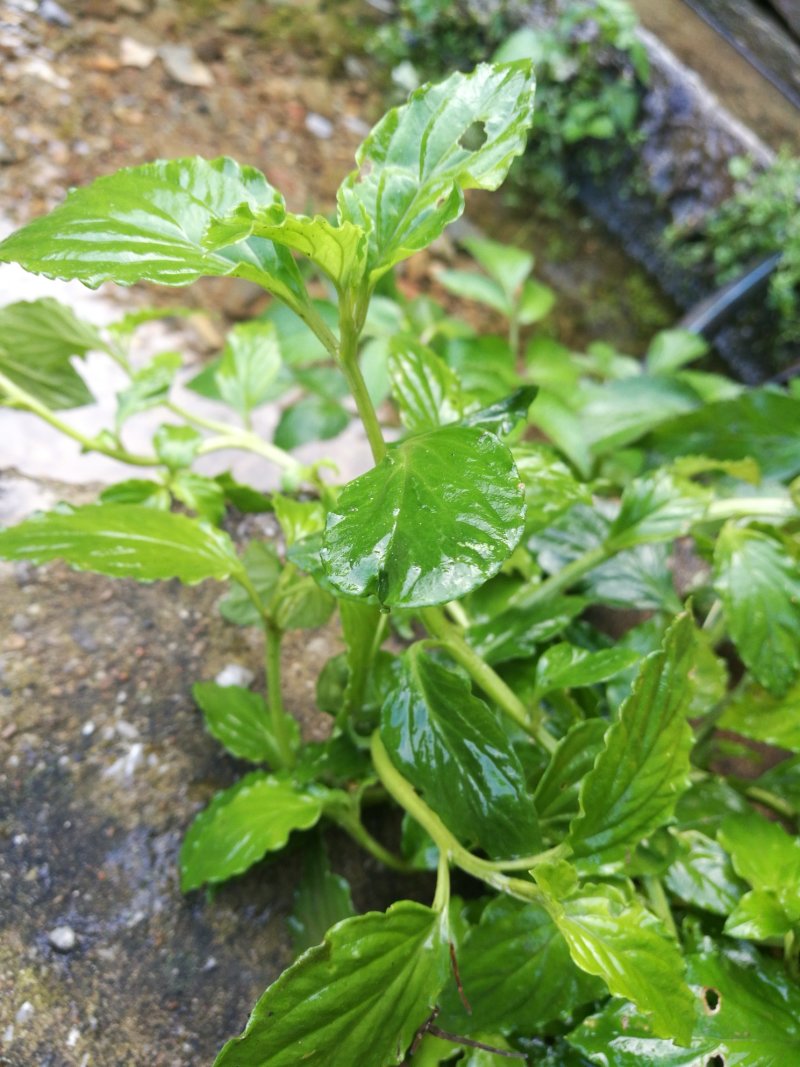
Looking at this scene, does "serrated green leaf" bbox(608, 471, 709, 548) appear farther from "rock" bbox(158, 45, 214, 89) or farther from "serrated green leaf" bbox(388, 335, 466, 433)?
"rock" bbox(158, 45, 214, 89)

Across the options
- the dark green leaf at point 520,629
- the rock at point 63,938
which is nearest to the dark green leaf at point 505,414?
the dark green leaf at point 520,629

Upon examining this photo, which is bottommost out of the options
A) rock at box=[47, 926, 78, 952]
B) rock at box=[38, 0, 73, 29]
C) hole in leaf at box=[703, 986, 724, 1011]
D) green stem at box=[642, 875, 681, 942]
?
hole in leaf at box=[703, 986, 724, 1011]

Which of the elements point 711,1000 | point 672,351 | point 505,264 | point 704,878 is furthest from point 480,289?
point 711,1000

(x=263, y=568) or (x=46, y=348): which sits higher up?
(x=46, y=348)

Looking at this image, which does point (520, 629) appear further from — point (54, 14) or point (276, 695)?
point (54, 14)

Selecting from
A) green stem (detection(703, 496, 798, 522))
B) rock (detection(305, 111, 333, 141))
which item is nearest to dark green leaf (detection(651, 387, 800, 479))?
green stem (detection(703, 496, 798, 522))

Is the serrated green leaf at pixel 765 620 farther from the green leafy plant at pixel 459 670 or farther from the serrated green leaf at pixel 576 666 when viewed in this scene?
the serrated green leaf at pixel 576 666

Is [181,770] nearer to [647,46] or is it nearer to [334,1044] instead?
[334,1044]
